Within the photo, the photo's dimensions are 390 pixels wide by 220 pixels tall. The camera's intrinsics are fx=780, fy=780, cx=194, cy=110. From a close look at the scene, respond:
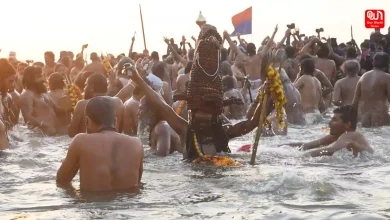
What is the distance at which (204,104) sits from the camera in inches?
335

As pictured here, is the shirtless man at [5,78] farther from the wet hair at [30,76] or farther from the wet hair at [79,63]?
the wet hair at [79,63]

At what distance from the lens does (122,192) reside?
7.11 meters

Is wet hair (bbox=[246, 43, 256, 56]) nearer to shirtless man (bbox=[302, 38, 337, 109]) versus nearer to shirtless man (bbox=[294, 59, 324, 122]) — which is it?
shirtless man (bbox=[302, 38, 337, 109])

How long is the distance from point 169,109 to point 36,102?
464cm

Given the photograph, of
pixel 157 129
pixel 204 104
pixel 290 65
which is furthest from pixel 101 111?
pixel 290 65

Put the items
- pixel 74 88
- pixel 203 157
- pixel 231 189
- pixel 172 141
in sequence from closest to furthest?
pixel 231 189, pixel 203 157, pixel 172 141, pixel 74 88

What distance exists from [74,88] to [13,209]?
15.9 feet

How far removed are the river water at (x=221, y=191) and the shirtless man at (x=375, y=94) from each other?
382 centimetres

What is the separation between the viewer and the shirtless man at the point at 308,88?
51.1 feet

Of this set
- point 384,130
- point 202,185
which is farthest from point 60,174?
point 384,130

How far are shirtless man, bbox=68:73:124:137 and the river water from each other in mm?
588

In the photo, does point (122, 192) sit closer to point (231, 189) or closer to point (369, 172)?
point (231, 189)

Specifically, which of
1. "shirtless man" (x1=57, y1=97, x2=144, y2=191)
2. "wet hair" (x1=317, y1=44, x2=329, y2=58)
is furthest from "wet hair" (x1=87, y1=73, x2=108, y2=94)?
"wet hair" (x1=317, y1=44, x2=329, y2=58)

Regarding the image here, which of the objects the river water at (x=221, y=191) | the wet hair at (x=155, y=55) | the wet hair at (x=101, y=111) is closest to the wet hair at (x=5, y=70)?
the river water at (x=221, y=191)
